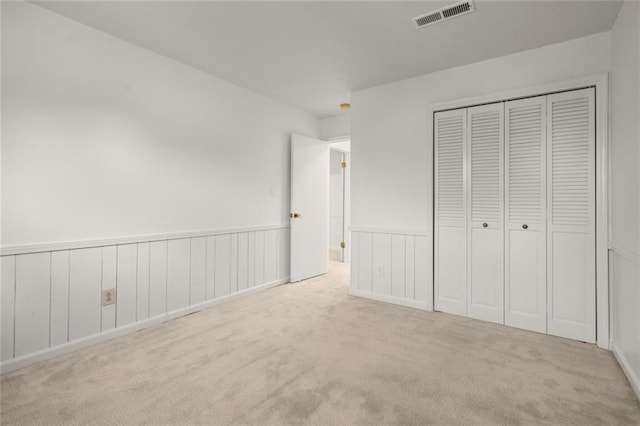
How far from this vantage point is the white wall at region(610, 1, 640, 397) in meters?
1.91

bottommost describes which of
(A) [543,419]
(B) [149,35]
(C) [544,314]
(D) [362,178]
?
(A) [543,419]

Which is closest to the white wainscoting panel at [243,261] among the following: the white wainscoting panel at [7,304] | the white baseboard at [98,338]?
A: the white baseboard at [98,338]

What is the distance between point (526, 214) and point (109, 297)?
346 centimetres

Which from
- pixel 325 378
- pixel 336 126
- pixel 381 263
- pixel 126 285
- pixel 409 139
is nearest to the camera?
pixel 325 378

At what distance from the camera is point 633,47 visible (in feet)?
6.52

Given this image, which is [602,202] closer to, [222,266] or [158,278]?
[222,266]

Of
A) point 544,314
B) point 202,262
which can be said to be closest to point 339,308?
point 202,262

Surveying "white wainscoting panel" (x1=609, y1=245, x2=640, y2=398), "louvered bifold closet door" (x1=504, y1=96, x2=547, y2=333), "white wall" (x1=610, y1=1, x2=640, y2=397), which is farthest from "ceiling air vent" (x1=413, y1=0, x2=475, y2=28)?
"white wainscoting panel" (x1=609, y1=245, x2=640, y2=398)

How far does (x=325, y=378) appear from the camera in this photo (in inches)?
A: 79.9

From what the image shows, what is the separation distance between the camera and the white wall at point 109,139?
7.11 feet

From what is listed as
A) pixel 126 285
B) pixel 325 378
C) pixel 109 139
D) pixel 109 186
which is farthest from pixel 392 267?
pixel 109 139

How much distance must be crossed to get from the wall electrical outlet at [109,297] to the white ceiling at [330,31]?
200cm

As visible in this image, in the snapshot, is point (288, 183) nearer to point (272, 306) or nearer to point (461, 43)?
point (272, 306)

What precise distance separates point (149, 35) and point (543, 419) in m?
3.58
